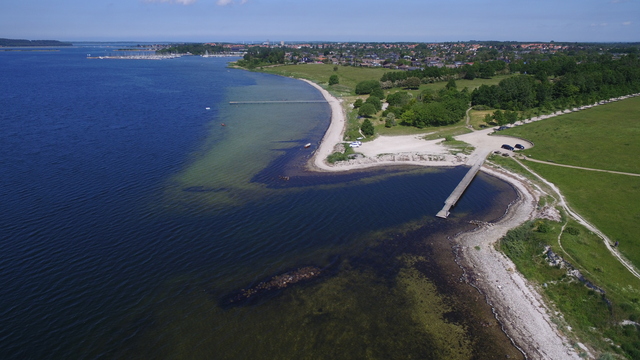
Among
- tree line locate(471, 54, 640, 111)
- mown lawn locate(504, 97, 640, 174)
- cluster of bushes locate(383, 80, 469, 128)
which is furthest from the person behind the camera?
tree line locate(471, 54, 640, 111)

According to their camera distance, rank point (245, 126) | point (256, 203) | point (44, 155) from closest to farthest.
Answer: point (256, 203)
point (44, 155)
point (245, 126)

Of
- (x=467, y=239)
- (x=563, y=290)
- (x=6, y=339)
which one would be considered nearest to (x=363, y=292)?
(x=467, y=239)

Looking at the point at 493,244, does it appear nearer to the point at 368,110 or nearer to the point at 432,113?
the point at 432,113

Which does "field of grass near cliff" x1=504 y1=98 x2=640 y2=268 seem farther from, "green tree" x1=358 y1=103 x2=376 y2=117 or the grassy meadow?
"green tree" x1=358 y1=103 x2=376 y2=117

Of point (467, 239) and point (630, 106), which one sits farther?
point (630, 106)

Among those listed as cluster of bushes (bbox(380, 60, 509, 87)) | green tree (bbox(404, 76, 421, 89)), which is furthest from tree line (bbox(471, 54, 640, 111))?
green tree (bbox(404, 76, 421, 89))

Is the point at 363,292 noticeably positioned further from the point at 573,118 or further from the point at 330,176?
the point at 573,118

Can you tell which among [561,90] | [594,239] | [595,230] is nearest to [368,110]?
[595,230]
